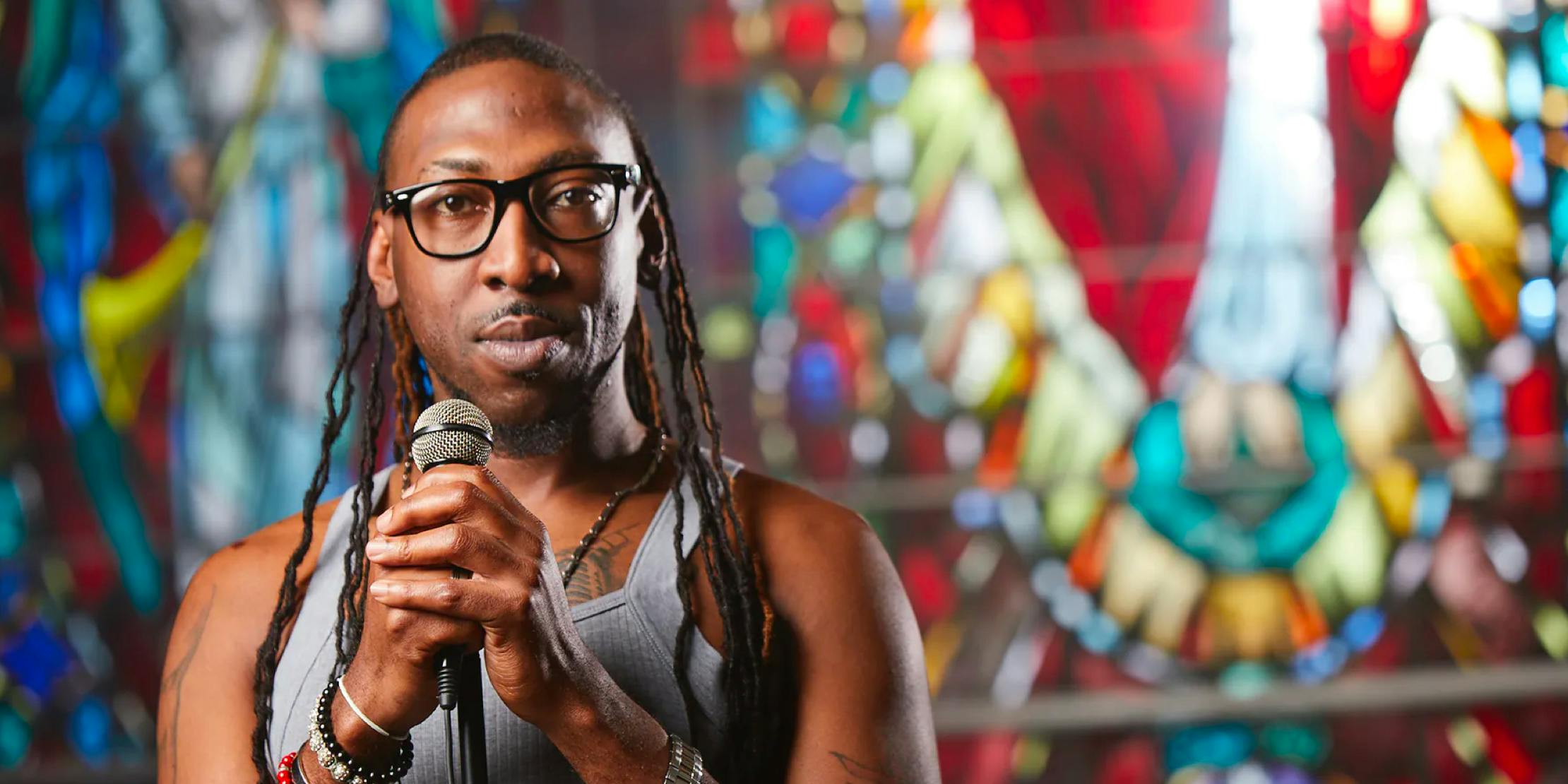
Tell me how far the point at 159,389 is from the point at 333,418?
2.43m

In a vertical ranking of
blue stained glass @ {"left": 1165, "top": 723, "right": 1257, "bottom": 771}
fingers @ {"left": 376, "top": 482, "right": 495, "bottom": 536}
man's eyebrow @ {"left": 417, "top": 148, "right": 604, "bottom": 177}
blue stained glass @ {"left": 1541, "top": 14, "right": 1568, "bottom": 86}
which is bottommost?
blue stained glass @ {"left": 1165, "top": 723, "right": 1257, "bottom": 771}

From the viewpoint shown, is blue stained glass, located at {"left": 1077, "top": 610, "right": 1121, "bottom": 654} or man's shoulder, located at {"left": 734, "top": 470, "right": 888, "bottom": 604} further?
blue stained glass, located at {"left": 1077, "top": 610, "right": 1121, "bottom": 654}

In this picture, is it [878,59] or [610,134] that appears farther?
[878,59]

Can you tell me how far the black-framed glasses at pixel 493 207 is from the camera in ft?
4.18

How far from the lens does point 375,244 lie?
4.80ft

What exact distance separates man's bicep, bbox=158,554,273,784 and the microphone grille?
17.1 inches

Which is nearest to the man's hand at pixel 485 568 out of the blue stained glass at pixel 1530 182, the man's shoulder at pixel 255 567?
the man's shoulder at pixel 255 567

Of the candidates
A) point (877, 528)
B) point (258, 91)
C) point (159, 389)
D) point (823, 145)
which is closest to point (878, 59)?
point (823, 145)

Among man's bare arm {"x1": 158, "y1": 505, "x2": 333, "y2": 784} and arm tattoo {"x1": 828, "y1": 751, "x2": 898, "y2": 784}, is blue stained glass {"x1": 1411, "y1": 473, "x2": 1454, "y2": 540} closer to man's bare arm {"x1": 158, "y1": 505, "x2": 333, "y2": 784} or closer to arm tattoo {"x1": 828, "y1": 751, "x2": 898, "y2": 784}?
arm tattoo {"x1": 828, "y1": 751, "x2": 898, "y2": 784}

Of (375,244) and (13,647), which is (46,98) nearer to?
(13,647)

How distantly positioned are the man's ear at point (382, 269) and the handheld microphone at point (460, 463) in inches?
16.0

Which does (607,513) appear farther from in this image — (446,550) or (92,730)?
(92,730)

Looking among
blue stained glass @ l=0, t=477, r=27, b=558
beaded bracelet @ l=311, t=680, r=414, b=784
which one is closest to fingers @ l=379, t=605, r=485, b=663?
beaded bracelet @ l=311, t=680, r=414, b=784

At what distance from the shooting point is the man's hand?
3.28ft
